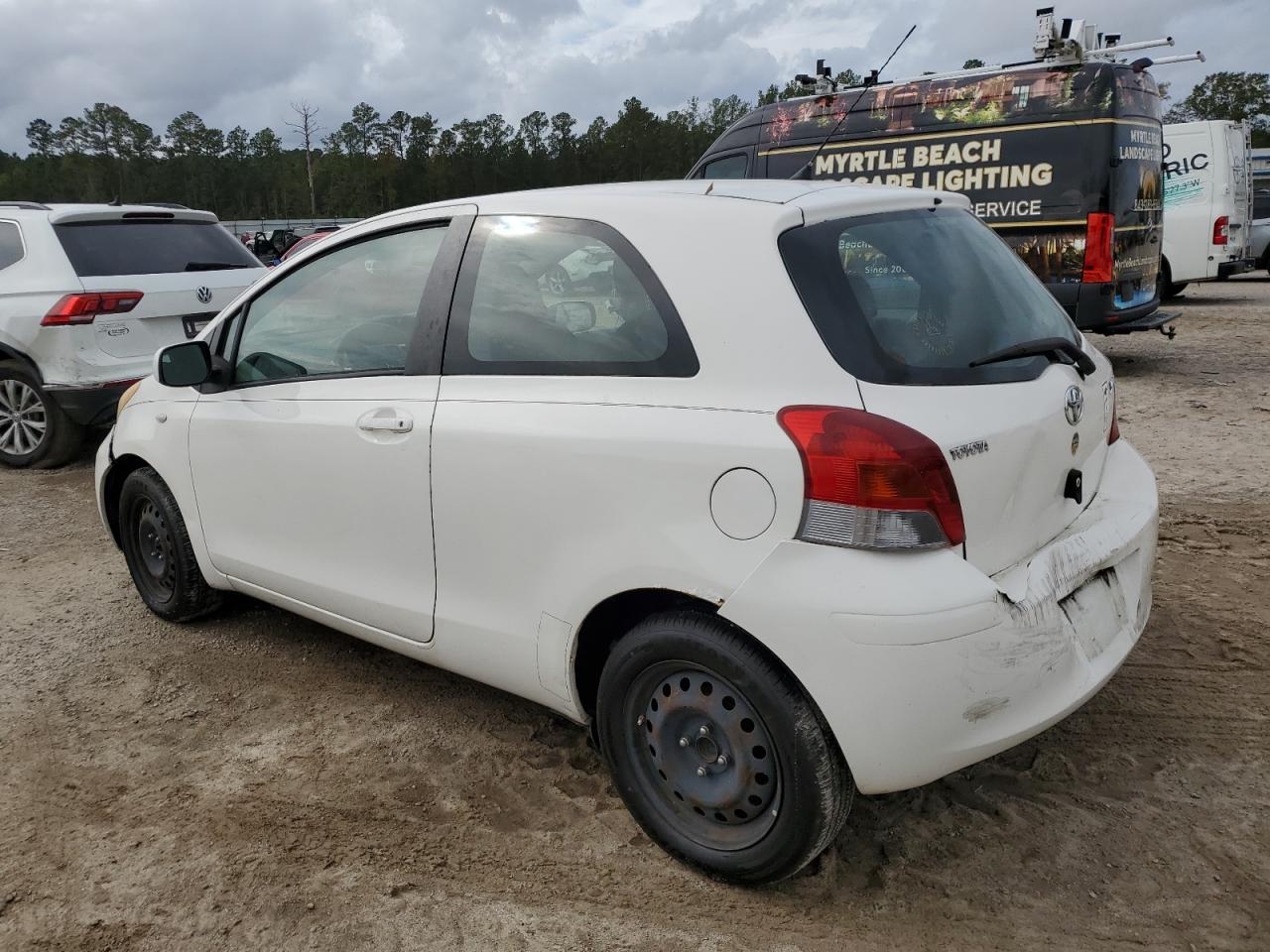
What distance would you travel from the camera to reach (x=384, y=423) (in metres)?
2.97

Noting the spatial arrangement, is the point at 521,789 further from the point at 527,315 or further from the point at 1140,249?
the point at 1140,249

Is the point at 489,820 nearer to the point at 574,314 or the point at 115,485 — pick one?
the point at 574,314

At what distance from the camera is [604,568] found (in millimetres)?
2473

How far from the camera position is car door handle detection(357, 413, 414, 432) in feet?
9.56

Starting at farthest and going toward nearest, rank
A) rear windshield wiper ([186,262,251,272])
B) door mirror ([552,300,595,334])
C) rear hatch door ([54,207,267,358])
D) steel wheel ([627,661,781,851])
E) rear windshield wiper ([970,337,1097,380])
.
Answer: rear windshield wiper ([186,262,251,272]), rear hatch door ([54,207,267,358]), door mirror ([552,300,595,334]), rear windshield wiper ([970,337,1097,380]), steel wheel ([627,661,781,851])

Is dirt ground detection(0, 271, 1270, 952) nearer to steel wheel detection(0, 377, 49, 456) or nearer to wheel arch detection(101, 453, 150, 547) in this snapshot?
wheel arch detection(101, 453, 150, 547)

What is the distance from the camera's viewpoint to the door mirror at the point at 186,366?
11.6 feet

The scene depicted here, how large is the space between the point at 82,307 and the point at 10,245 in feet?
2.99

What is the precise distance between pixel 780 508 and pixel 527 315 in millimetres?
997

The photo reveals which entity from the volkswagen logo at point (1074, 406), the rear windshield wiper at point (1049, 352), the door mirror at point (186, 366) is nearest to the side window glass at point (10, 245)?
the door mirror at point (186, 366)

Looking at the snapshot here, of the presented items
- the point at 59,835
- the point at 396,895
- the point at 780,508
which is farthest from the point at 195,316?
the point at 780,508

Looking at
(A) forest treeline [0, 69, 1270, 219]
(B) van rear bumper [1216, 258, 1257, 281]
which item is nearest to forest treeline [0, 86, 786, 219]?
(A) forest treeline [0, 69, 1270, 219]

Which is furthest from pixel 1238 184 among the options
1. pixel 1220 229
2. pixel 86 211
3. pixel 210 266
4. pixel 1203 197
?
pixel 86 211

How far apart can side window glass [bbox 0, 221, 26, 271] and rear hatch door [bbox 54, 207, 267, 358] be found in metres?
0.33
